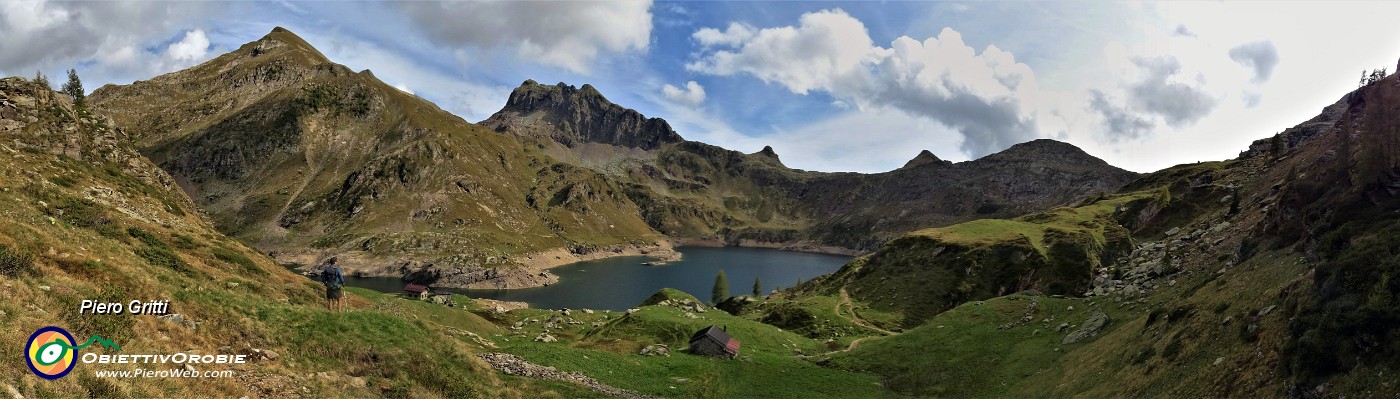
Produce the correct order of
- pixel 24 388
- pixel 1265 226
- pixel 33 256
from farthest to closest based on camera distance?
pixel 1265 226 → pixel 33 256 → pixel 24 388

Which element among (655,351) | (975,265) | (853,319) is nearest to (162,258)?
(655,351)

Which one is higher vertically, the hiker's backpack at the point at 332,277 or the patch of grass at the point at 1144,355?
the hiker's backpack at the point at 332,277

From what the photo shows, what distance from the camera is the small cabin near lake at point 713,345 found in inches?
1741

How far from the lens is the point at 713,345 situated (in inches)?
1747

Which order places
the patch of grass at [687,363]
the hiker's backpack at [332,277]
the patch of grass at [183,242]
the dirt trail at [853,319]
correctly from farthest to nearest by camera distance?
the dirt trail at [853,319] → the patch of grass at [183,242] → the patch of grass at [687,363] → the hiker's backpack at [332,277]

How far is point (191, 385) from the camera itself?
13852mm

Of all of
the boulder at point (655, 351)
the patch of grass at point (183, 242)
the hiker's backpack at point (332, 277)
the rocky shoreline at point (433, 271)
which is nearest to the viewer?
the hiker's backpack at point (332, 277)

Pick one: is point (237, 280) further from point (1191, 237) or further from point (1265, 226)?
point (1191, 237)

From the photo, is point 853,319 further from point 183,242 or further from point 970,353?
point 183,242

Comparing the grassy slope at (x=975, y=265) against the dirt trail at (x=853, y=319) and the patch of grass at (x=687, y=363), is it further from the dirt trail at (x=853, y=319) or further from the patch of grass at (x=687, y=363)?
the patch of grass at (x=687, y=363)

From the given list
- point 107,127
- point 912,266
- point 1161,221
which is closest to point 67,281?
point 107,127

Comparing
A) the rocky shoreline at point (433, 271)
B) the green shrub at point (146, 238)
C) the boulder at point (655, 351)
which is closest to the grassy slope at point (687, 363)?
the boulder at point (655, 351)

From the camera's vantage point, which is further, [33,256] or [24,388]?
[33,256]

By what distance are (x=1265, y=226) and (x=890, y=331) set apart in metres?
38.1
